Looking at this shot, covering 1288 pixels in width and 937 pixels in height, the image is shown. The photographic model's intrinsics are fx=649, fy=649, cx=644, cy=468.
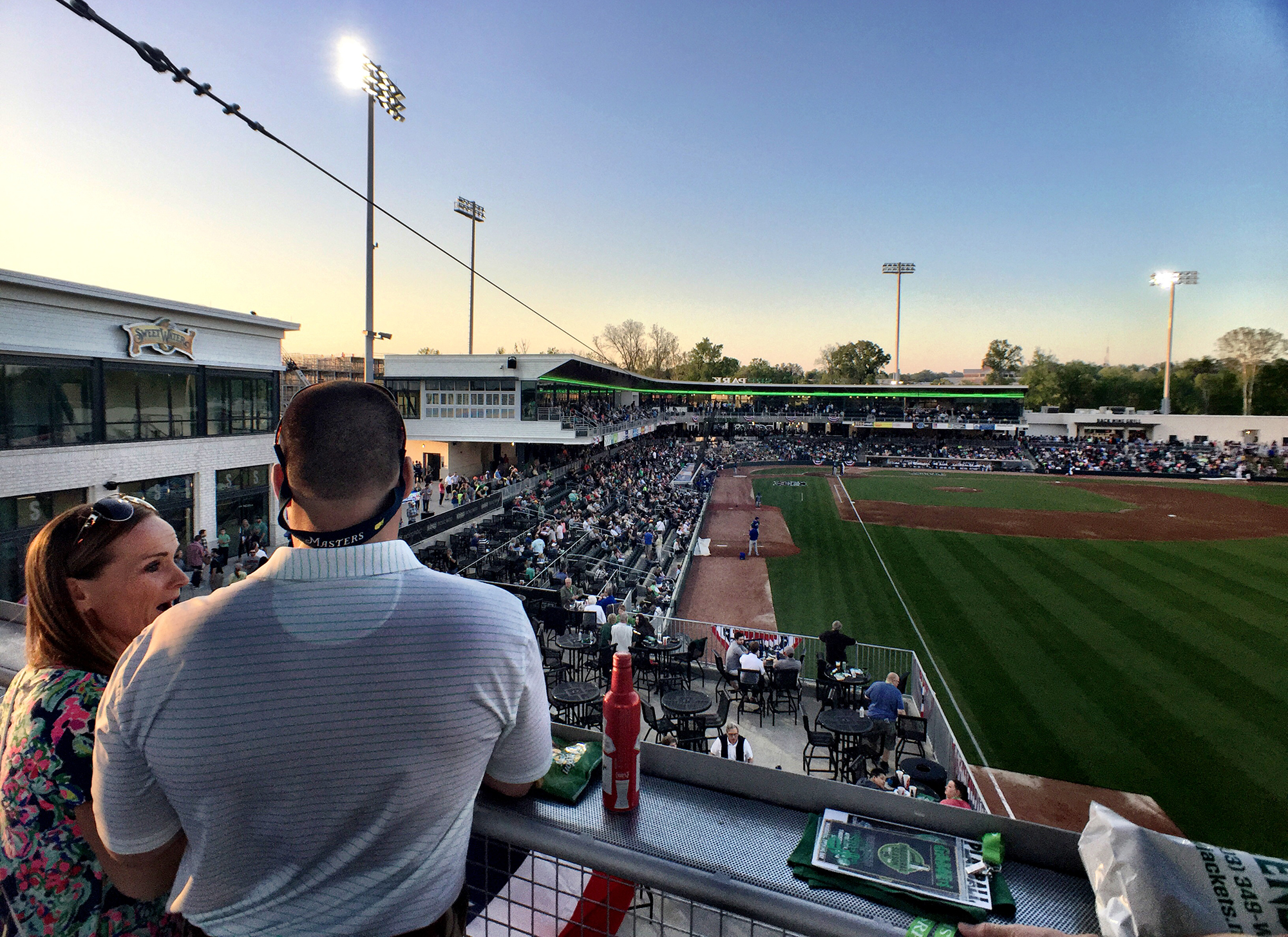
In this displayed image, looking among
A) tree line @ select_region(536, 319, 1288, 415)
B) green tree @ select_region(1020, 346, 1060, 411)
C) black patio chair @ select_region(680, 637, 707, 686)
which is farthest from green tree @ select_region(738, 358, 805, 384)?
black patio chair @ select_region(680, 637, 707, 686)

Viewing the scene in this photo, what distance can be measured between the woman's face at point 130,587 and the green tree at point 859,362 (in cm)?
12414

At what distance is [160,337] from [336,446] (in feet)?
67.0

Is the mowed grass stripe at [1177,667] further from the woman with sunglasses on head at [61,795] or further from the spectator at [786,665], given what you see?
the woman with sunglasses on head at [61,795]

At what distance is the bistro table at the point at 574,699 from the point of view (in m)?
8.47

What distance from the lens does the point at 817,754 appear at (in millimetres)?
9586

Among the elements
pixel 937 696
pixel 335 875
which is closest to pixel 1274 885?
pixel 335 875

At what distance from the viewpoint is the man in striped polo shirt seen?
4.17 ft

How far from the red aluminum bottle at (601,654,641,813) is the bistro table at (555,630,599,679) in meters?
9.07

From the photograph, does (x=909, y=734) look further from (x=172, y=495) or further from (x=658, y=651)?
(x=172, y=495)

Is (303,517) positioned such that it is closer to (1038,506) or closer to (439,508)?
(439,508)

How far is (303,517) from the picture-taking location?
1438mm

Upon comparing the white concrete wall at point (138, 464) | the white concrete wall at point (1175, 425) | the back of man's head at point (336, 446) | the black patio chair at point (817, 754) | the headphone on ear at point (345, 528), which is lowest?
→ the black patio chair at point (817, 754)

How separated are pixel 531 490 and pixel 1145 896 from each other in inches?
987

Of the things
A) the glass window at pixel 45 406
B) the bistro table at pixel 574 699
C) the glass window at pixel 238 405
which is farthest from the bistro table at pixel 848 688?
the glass window at pixel 238 405
